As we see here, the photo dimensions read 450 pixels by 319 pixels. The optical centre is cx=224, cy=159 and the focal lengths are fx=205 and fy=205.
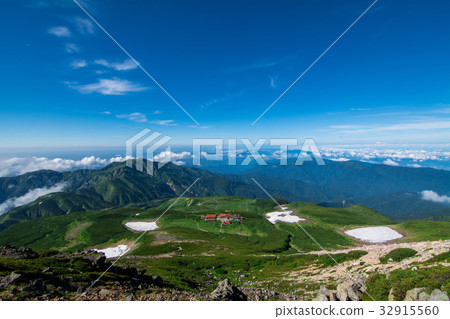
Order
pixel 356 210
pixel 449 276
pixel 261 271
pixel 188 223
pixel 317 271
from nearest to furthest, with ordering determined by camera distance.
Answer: pixel 449 276
pixel 317 271
pixel 261 271
pixel 188 223
pixel 356 210

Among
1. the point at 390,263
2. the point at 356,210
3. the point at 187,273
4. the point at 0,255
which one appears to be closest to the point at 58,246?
the point at 0,255

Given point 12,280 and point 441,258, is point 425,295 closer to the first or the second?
point 441,258

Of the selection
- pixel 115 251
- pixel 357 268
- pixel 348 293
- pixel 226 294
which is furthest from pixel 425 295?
pixel 115 251

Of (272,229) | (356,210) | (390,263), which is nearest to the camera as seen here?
(390,263)

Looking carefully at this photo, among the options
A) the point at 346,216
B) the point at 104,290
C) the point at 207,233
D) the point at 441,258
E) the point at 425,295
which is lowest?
the point at 207,233

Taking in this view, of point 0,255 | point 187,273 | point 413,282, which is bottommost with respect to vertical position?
point 187,273
